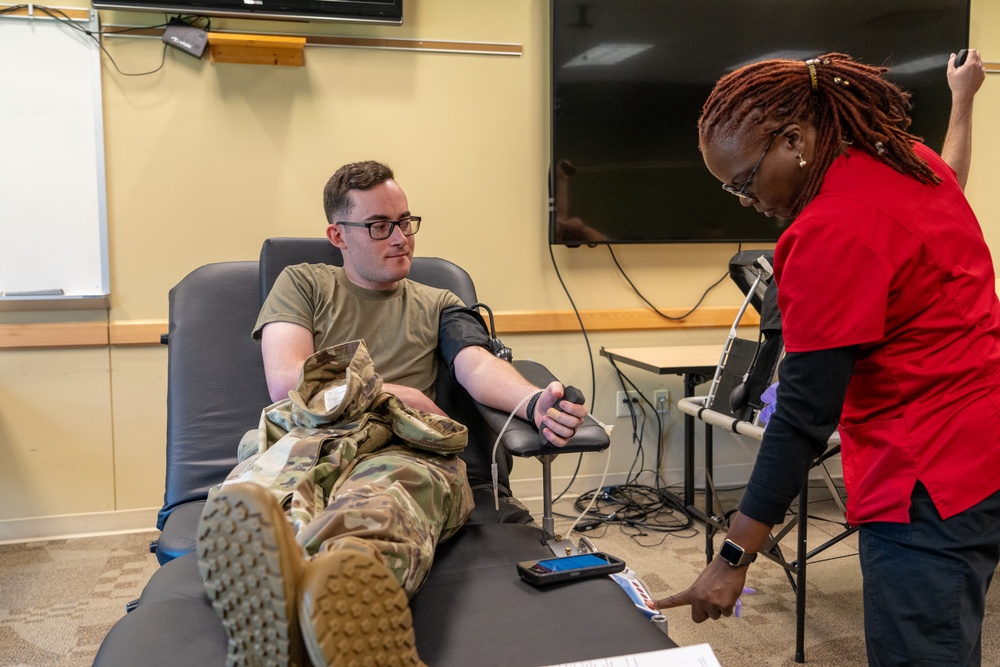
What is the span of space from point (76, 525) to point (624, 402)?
1976mm

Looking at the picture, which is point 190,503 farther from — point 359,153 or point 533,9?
point 533,9

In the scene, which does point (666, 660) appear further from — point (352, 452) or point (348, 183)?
point (348, 183)

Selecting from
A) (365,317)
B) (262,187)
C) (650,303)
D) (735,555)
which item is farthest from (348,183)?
(650,303)

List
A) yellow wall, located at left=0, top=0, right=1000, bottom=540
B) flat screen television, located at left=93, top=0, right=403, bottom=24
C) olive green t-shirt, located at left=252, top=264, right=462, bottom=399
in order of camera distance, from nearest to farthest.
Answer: olive green t-shirt, located at left=252, top=264, right=462, bottom=399
flat screen television, located at left=93, top=0, right=403, bottom=24
yellow wall, located at left=0, top=0, right=1000, bottom=540

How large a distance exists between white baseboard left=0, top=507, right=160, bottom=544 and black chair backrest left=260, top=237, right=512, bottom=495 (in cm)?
121

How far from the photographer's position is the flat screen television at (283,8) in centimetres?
245

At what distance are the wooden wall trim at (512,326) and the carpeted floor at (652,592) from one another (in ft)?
2.18

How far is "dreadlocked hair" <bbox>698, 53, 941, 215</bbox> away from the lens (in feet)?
3.23

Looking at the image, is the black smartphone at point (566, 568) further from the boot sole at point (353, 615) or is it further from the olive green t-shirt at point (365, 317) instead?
the olive green t-shirt at point (365, 317)

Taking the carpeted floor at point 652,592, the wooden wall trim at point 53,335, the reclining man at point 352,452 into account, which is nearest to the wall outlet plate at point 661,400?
the carpeted floor at point 652,592

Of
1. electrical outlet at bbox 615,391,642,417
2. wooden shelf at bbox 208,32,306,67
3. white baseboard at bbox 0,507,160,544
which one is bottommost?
white baseboard at bbox 0,507,160,544

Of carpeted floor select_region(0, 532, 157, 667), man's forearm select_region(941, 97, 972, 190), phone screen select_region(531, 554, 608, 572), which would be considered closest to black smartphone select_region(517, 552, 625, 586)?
phone screen select_region(531, 554, 608, 572)

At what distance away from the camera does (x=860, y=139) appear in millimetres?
988

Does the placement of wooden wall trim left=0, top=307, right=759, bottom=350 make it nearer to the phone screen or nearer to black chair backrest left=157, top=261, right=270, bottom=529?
black chair backrest left=157, top=261, right=270, bottom=529
